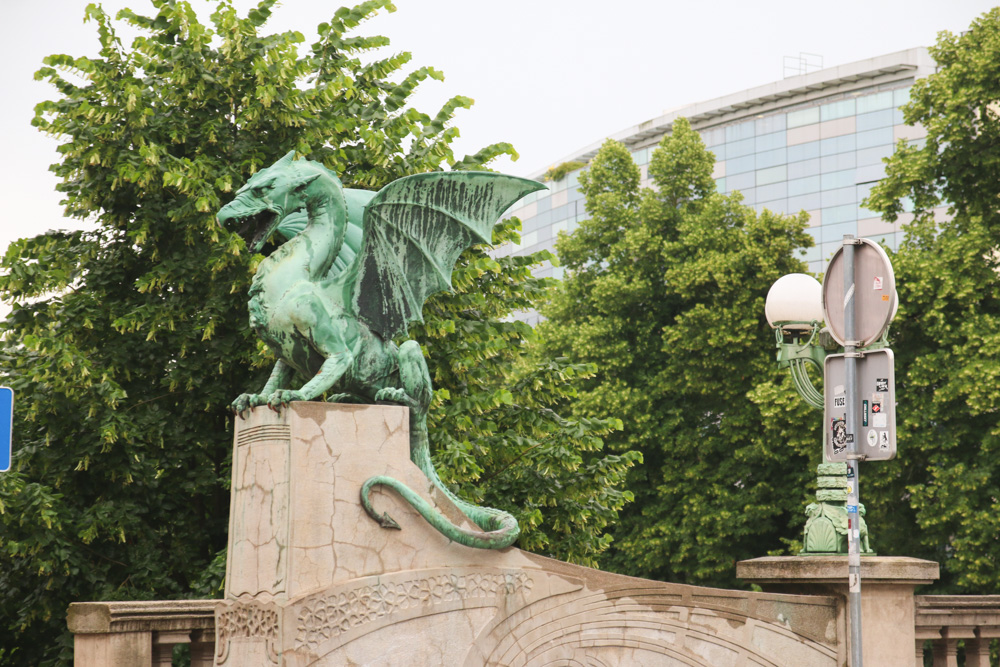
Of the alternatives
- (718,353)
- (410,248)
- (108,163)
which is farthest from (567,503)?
(718,353)

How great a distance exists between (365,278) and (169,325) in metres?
6.32

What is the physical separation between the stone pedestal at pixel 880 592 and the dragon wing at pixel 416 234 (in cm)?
269

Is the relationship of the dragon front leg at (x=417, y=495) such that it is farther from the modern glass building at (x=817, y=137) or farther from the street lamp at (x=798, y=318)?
the modern glass building at (x=817, y=137)

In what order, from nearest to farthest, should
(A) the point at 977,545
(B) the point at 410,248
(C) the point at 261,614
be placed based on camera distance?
1. (C) the point at 261,614
2. (B) the point at 410,248
3. (A) the point at 977,545

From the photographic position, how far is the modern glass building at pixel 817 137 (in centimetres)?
4897

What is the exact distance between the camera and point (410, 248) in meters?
6.79

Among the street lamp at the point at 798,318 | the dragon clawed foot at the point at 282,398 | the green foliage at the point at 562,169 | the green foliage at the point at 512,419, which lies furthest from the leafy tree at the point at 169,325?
the green foliage at the point at 562,169

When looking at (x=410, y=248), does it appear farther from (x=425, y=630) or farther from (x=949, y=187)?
(x=949, y=187)

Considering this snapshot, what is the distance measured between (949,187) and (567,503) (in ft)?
32.8

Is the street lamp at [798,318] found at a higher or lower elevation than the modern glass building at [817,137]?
lower

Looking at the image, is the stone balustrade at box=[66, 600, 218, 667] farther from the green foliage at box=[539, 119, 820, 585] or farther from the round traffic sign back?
the green foliage at box=[539, 119, 820, 585]

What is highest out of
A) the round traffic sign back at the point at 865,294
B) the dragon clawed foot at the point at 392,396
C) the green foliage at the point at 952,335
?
the green foliage at the point at 952,335

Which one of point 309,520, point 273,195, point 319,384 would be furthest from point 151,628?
point 273,195

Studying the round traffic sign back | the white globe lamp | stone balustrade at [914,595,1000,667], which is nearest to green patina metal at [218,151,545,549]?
the round traffic sign back
